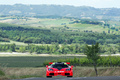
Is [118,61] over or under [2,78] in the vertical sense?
under

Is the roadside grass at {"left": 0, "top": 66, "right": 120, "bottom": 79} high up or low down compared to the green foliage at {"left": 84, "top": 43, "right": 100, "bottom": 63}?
down

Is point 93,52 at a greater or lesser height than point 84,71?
greater

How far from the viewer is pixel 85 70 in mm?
124062

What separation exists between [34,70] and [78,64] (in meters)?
38.9

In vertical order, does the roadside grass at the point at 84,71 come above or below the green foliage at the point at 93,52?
below

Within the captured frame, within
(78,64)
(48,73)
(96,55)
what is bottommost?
(78,64)

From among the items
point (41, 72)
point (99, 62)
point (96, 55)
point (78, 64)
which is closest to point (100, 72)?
point (96, 55)

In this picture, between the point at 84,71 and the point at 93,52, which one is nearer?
the point at 93,52

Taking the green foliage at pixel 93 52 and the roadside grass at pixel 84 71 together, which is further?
the green foliage at pixel 93 52

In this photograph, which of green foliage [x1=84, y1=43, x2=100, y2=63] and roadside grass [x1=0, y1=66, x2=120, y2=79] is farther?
green foliage [x1=84, y1=43, x2=100, y2=63]

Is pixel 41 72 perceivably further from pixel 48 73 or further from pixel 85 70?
pixel 48 73

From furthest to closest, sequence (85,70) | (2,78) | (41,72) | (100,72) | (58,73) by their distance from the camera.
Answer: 1. (41,72)
2. (85,70)
3. (100,72)
4. (58,73)
5. (2,78)

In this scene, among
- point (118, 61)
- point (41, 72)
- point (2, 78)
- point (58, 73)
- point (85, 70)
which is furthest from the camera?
point (118, 61)

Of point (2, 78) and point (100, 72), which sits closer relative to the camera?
point (2, 78)
